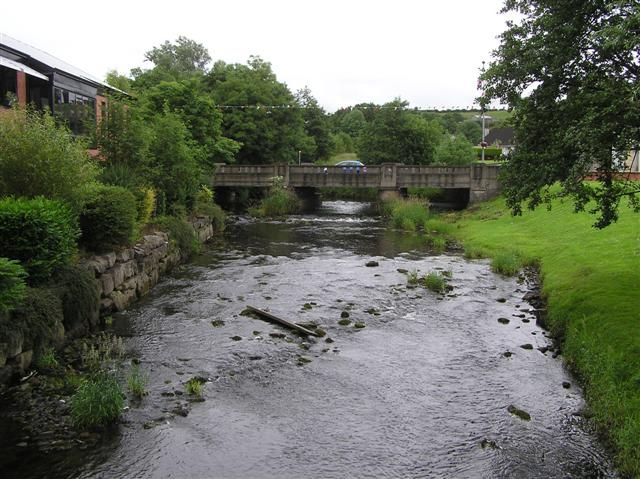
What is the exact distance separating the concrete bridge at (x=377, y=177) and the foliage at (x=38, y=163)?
36752 millimetres

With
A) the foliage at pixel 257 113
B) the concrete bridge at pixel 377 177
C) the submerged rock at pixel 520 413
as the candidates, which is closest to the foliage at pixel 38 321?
the submerged rock at pixel 520 413

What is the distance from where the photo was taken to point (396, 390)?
46.4 feet

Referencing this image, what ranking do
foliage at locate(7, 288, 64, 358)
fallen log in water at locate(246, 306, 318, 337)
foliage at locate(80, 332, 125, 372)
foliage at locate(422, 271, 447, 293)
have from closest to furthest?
foliage at locate(7, 288, 64, 358), foliage at locate(80, 332, 125, 372), fallen log in water at locate(246, 306, 318, 337), foliage at locate(422, 271, 447, 293)

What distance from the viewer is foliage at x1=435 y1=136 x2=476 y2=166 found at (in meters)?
74.8

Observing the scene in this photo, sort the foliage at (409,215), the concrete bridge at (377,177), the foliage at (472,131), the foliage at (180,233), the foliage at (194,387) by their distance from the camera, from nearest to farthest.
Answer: the foliage at (194,387) → the foliage at (180,233) → the foliage at (409,215) → the concrete bridge at (377,177) → the foliage at (472,131)

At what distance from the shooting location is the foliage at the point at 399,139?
76.8 metres

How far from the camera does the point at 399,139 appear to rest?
77625 millimetres

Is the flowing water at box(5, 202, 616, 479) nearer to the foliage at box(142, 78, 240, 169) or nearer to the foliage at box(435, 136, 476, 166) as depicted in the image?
the foliage at box(142, 78, 240, 169)

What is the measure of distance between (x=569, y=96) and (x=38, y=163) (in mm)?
15969

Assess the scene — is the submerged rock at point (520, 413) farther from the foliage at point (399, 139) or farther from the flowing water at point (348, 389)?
the foliage at point (399, 139)

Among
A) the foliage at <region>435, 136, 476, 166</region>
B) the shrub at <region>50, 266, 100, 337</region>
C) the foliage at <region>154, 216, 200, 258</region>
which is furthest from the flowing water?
the foliage at <region>435, 136, 476, 166</region>

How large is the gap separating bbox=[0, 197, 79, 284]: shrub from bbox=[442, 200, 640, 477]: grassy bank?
1438 cm

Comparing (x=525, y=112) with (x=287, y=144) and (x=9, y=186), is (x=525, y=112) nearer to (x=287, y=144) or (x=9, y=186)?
(x=9, y=186)

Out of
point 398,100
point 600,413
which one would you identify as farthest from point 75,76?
point 398,100
